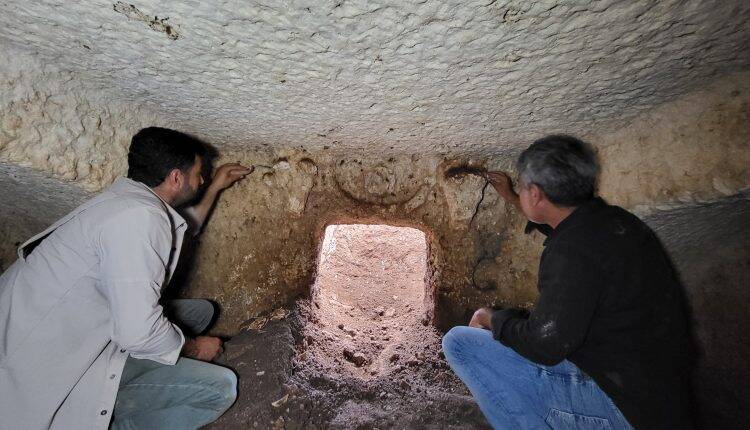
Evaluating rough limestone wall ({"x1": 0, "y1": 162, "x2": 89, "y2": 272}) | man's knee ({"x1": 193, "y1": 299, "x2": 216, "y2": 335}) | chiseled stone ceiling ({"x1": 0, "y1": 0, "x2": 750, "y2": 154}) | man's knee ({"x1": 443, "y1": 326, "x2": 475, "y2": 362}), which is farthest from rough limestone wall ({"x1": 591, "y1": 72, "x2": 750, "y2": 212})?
rough limestone wall ({"x1": 0, "y1": 162, "x2": 89, "y2": 272})

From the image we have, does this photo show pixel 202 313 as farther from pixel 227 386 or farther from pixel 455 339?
pixel 455 339

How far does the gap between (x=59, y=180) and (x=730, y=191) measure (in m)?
3.15

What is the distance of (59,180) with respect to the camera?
Answer: 5.77 feet

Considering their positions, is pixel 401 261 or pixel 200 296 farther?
pixel 401 261

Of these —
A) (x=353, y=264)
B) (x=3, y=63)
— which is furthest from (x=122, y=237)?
(x=353, y=264)

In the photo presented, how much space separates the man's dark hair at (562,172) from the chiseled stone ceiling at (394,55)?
0.34 metres

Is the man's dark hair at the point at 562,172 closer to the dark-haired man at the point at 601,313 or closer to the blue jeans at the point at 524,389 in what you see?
the dark-haired man at the point at 601,313

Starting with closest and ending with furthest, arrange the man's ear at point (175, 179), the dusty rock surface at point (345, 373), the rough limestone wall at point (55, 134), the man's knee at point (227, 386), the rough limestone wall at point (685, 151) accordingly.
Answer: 1. the rough limestone wall at point (55, 134)
2. the rough limestone wall at point (685, 151)
3. the man's ear at point (175, 179)
4. the man's knee at point (227, 386)
5. the dusty rock surface at point (345, 373)

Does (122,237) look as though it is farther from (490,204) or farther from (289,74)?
(490,204)

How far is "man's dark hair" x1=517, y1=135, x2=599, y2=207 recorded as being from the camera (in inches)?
57.2

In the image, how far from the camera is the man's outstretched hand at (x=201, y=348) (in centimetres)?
188

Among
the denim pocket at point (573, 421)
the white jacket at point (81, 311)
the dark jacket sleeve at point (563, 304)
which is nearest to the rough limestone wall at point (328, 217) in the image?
the white jacket at point (81, 311)

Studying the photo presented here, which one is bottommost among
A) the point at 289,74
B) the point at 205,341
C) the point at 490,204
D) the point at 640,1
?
the point at 205,341

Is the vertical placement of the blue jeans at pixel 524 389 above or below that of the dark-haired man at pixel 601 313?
below
